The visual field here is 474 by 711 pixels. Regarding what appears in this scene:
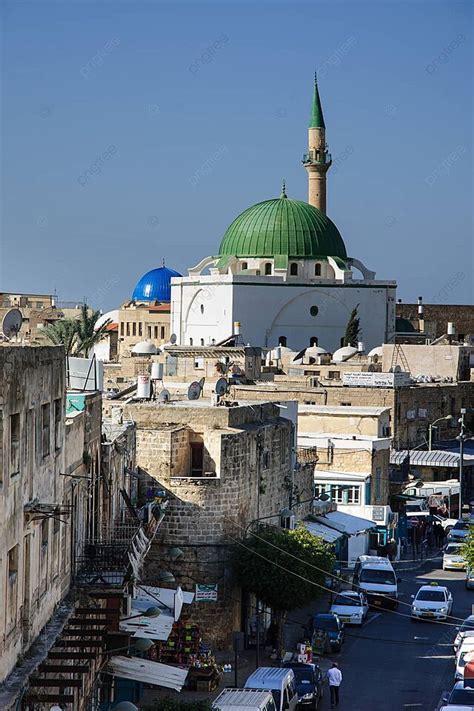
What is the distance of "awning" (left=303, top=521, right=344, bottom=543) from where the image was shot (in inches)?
1072

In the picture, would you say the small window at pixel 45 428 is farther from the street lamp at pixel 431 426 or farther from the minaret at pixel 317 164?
the minaret at pixel 317 164


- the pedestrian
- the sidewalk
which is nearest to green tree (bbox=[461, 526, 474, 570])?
the sidewalk

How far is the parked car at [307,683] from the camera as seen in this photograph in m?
18.3

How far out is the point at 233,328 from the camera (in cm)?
6969

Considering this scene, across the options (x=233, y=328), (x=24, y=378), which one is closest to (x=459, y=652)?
(x=24, y=378)

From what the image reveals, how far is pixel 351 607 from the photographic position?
24156 millimetres

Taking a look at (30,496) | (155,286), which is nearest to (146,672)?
(30,496)

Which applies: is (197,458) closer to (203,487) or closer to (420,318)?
(203,487)

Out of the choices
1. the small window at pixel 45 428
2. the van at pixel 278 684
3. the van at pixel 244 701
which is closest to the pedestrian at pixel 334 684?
the van at pixel 278 684

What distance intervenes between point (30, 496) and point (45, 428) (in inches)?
41.0

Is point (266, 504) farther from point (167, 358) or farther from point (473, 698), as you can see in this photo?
point (167, 358)

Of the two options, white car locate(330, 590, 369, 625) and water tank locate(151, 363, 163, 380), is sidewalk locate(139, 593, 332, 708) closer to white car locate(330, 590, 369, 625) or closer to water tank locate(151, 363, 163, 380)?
white car locate(330, 590, 369, 625)

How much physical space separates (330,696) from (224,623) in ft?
9.39

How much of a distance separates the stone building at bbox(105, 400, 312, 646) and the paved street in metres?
1.98
